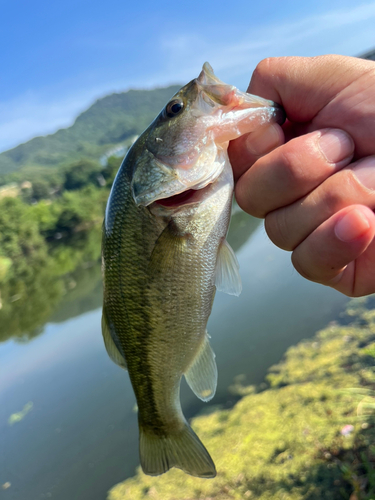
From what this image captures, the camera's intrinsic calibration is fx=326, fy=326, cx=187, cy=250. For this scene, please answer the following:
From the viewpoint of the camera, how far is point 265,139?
1666mm

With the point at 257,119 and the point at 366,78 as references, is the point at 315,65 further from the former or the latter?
the point at 257,119

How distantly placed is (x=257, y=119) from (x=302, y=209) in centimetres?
49

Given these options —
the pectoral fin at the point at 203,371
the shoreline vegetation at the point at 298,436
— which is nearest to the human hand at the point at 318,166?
the pectoral fin at the point at 203,371

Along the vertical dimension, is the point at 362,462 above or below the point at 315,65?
below

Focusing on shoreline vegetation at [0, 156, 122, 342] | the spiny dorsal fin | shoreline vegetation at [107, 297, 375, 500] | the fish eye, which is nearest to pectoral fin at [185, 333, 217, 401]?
the spiny dorsal fin

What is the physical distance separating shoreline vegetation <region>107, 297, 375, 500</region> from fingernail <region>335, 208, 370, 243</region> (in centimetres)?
272

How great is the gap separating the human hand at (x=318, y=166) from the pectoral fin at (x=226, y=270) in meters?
0.26

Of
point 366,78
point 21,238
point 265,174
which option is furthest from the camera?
point 21,238

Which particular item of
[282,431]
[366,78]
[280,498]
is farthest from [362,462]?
[366,78]

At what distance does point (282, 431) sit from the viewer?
15.3 ft

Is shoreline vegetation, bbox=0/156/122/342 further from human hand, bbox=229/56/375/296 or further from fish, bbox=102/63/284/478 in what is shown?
human hand, bbox=229/56/375/296

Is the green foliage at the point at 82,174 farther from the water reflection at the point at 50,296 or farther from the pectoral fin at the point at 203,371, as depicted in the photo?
the pectoral fin at the point at 203,371

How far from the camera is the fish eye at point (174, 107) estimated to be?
1.66m

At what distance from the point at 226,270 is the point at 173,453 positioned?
1.27 metres
